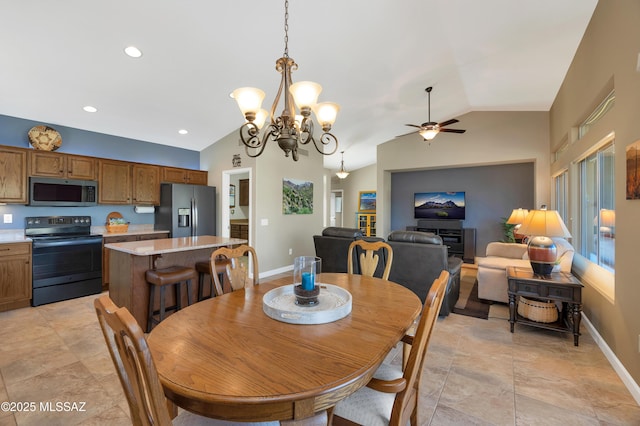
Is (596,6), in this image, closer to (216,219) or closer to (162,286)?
(162,286)

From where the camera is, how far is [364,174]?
32.9ft

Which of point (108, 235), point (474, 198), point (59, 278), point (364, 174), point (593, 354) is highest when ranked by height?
point (364, 174)

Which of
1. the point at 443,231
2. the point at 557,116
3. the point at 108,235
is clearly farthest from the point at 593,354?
the point at 108,235

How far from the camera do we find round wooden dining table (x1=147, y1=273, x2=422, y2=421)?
0.84m

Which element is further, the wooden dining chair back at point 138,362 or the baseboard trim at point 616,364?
the baseboard trim at point 616,364

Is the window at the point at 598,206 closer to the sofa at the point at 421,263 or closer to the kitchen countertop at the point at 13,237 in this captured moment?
the sofa at the point at 421,263

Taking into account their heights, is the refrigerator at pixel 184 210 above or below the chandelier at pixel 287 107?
below

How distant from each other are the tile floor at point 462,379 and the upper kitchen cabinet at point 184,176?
288 cm

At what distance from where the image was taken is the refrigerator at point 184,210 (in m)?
4.95

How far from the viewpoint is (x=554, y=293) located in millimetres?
2713

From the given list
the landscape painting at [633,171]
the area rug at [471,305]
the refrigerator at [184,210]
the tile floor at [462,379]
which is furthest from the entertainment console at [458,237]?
the refrigerator at [184,210]

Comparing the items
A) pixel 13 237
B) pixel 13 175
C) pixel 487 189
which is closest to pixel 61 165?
pixel 13 175

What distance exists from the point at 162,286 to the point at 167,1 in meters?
2.59

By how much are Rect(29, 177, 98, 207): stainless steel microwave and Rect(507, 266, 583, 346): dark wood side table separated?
5804 millimetres
